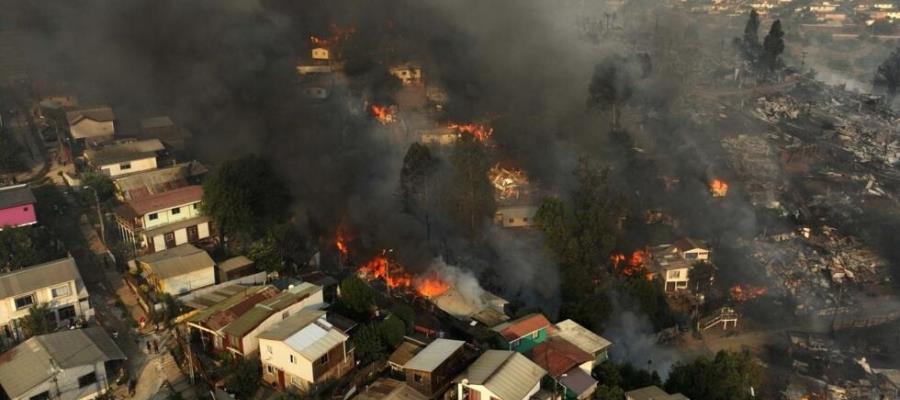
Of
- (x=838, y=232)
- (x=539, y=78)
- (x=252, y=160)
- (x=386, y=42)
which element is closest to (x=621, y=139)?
(x=539, y=78)

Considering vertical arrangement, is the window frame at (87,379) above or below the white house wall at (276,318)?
below

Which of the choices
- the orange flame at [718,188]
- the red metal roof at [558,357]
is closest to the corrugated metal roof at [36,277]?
the red metal roof at [558,357]

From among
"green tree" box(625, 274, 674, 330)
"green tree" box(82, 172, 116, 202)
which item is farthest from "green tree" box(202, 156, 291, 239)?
"green tree" box(625, 274, 674, 330)

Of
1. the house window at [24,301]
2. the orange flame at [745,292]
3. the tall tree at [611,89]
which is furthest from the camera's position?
the tall tree at [611,89]

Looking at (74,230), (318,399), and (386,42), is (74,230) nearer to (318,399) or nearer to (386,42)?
(318,399)

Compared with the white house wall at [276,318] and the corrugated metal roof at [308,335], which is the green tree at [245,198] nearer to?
the white house wall at [276,318]
